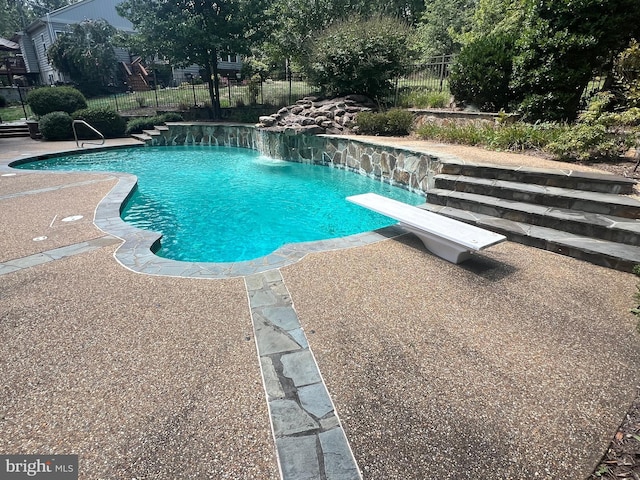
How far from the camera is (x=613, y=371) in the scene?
279 cm

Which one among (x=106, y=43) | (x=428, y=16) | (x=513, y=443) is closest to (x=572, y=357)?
(x=513, y=443)

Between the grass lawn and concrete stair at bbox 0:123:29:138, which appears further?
the grass lawn

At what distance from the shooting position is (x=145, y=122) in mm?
18125

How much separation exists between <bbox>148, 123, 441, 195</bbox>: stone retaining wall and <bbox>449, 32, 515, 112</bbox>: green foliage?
12.8 ft

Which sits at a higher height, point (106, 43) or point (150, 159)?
point (106, 43)

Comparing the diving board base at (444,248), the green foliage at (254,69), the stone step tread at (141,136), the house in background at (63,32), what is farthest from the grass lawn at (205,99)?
the diving board base at (444,248)

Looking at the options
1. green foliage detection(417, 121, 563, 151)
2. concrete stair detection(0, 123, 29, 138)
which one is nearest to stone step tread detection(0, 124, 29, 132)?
concrete stair detection(0, 123, 29, 138)

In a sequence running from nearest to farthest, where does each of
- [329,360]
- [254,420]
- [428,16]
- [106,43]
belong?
[254,420]
[329,360]
[428,16]
[106,43]

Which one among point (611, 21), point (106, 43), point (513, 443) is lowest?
point (513, 443)

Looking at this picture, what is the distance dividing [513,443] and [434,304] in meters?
1.63

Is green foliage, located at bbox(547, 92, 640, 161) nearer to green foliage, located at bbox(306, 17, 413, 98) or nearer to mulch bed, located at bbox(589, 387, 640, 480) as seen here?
mulch bed, located at bbox(589, 387, 640, 480)

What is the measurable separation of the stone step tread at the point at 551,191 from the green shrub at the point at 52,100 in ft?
62.6

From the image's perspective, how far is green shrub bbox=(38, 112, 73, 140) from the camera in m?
16.0

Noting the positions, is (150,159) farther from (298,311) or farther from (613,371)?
(613,371)
